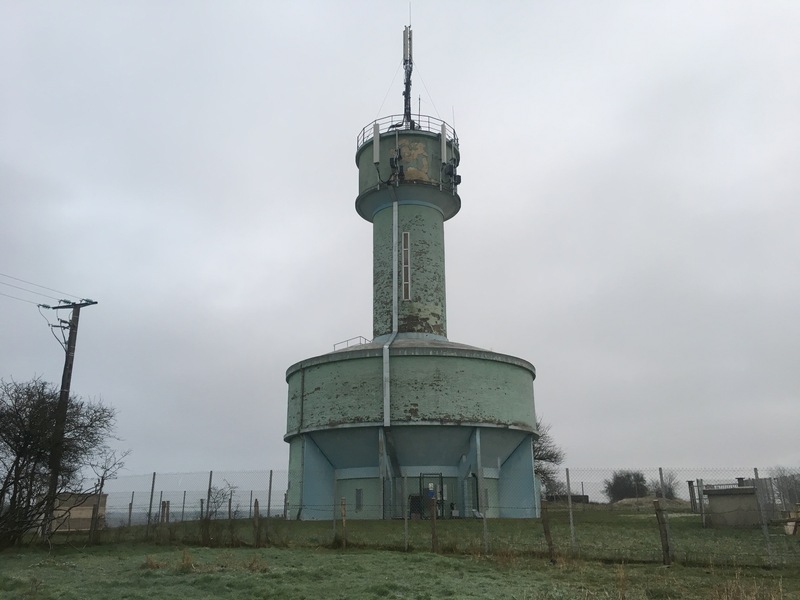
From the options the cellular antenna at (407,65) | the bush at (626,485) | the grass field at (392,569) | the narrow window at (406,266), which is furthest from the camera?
the bush at (626,485)

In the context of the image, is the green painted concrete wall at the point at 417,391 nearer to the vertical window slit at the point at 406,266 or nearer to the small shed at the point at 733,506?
the vertical window slit at the point at 406,266

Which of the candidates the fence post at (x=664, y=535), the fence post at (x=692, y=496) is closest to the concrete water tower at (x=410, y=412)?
the fence post at (x=692, y=496)

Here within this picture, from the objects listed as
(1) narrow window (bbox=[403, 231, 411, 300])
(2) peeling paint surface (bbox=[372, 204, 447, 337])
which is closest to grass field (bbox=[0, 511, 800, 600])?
(2) peeling paint surface (bbox=[372, 204, 447, 337])

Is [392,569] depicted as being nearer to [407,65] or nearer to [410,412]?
[410,412]

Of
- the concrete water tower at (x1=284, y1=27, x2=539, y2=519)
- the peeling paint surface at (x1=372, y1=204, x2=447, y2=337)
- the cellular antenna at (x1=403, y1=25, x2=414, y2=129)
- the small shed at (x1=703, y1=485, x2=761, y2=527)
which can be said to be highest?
the cellular antenna at (x1=403, y1=25, x2=414, y2=129)

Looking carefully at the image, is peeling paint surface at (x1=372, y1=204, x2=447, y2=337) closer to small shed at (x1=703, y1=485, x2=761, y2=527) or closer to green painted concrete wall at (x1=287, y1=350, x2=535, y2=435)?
green painted concrete wall at (x1=287, y1=350, x2=535, y2=435)

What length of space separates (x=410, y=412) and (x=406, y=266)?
740 centimetres

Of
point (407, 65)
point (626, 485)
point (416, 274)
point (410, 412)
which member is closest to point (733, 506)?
point (410, 412)

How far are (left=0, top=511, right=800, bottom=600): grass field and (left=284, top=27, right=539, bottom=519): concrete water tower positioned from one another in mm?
7127

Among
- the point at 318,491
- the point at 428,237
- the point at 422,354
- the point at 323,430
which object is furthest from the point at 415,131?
the point at 318,491

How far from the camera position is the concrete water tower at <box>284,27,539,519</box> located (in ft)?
89.7

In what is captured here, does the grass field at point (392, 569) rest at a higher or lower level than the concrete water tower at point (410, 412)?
lower

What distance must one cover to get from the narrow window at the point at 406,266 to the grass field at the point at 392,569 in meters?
13.0

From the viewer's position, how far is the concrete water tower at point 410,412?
27.3 metres
